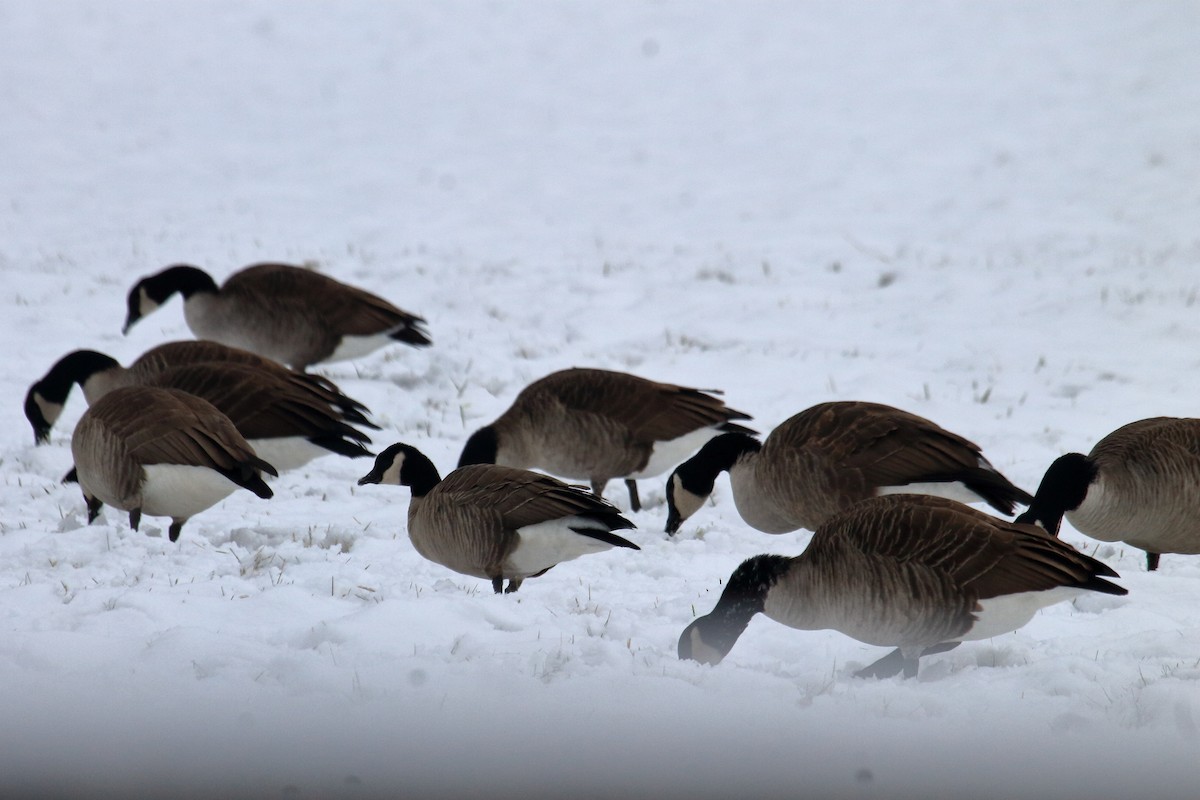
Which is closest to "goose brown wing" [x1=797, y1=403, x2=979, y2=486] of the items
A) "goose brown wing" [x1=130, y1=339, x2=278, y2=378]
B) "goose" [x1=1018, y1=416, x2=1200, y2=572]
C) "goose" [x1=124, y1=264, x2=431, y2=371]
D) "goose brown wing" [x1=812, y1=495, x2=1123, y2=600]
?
"goose" [x1=1018, y1=416, x2=1200, y2=572]

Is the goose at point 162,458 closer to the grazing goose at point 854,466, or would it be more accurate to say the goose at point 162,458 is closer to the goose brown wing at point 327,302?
the grazing goose at point 854,466

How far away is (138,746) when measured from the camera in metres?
3.98

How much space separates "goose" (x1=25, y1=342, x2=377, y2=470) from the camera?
23.4 feet

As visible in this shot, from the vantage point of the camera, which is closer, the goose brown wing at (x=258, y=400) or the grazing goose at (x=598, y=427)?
the goose brown wing at (x=258, y=400)

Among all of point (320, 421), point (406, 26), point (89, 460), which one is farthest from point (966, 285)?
point (406, 26)

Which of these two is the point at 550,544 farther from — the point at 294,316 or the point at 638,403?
the point at 294,316

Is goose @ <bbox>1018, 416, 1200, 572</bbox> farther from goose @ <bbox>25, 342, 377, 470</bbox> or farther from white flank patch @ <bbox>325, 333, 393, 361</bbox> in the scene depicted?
white flank patch @ <bbox>325, 333, 393, 361</bbox>

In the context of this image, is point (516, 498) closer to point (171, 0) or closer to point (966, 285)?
point (966, 285)

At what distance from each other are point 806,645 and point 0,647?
3296mm

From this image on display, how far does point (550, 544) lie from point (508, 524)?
0.23 meters

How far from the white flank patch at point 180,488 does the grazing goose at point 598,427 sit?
1605 mm

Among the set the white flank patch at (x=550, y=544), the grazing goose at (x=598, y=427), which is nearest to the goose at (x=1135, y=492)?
the grazing goose at (x=598, y=427)

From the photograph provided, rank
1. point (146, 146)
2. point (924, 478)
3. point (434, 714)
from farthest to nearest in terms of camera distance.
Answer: point (146, 146), point (924, 478), point (434, 714)

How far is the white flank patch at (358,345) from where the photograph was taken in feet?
32.8
